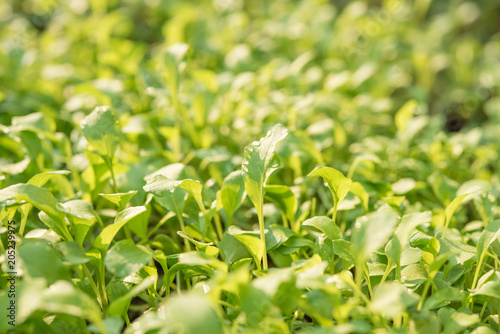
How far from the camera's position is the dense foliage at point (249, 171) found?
0.69m

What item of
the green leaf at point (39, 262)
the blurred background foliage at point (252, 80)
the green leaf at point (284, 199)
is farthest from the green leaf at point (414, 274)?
the green leaf at point (39, 262)

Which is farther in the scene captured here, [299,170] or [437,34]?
[437,34]

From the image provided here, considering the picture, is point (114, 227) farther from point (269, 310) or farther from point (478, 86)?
point (478, 86)

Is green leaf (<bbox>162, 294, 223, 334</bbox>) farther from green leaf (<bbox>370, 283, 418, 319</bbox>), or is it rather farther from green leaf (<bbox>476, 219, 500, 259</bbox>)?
green leaf (<bbox>476, 219, 500, 259</bbox>)

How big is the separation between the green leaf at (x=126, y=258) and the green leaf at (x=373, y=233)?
333 mm

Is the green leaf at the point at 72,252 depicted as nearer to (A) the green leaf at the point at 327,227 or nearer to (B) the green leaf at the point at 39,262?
(B) the green leaf at the point at 39,262

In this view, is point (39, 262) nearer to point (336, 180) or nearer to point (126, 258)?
point (126, 258)

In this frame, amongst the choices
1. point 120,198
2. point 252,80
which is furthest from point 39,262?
Answer: point 252,80

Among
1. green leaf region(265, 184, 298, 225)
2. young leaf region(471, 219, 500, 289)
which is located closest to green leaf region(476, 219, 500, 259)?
young leaf region(471, 219, 500, 289)

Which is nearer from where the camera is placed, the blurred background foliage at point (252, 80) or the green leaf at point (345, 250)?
the green leaf at point (345, 250)

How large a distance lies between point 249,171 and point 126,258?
0.84 ft

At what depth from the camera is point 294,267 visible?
2.41ft

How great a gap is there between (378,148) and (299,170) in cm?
25

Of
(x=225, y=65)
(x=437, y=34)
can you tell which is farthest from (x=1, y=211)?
(x=437, y=34)
